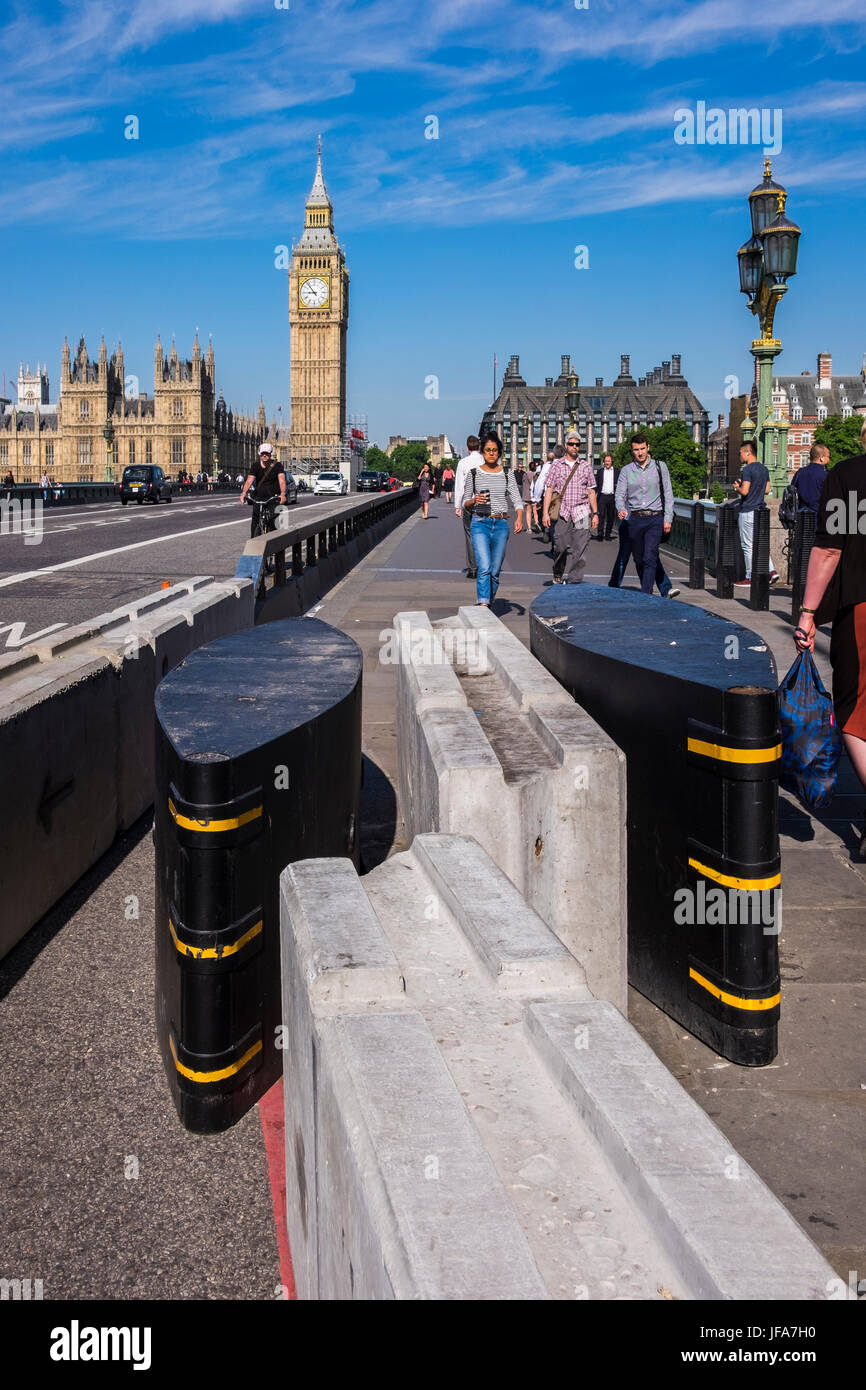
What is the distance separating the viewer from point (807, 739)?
573cm

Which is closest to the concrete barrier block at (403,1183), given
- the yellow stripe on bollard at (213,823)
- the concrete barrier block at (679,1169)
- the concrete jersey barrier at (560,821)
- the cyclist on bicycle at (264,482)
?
the concrete barrier block at (679,1169)

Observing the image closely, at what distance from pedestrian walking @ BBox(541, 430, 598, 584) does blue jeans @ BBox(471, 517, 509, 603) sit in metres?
1.29

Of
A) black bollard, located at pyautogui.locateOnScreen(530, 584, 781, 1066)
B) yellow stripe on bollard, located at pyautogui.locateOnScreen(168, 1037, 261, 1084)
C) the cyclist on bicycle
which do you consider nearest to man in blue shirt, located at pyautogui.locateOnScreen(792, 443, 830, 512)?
the cyclist on bicycle

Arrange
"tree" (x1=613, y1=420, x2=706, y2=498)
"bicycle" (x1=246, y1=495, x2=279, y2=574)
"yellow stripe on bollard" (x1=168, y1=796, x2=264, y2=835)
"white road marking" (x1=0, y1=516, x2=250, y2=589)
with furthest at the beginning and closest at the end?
"tree" (x1=613, y1=420, x2=706, y2=498)
"bicycle" (x1=246, y1=495, x2=279, y2=574)
"white road marking" (x1=0, y1=516, x2=250, y2=589)
"yellow stripe on bollard" (x1=168, y1=796, x2=264, y2=835)

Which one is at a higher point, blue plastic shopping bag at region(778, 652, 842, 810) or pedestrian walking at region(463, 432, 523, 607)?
pedestrian walking at region(463, 432, 523, 607)

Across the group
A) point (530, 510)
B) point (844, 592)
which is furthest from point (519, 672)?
point (530, 510)

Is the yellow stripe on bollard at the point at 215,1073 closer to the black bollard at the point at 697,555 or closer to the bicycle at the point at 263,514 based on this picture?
the bicycle at the point at 263,514

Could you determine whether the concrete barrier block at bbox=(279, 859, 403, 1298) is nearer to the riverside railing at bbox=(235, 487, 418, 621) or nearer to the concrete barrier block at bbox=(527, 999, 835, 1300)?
the concrete barrier block at bbox=(527, 999, 835, 1300)

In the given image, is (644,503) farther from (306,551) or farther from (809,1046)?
(809,1046)

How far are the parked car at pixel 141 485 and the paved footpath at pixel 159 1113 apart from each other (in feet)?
173

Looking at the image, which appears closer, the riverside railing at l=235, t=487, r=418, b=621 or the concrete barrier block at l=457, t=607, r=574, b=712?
the concrete barrier block at l=457, t=607, r=574, b=712

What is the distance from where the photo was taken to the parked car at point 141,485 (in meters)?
57.5

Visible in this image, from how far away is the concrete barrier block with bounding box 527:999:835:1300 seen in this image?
190 cm
